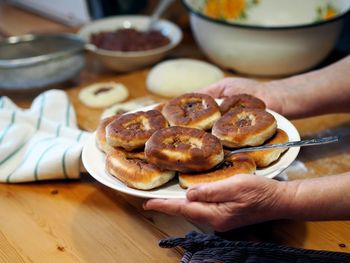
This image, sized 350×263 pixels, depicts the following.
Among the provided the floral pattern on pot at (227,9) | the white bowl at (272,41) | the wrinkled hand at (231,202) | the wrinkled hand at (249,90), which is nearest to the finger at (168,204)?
the wrinkled hand at (231,202)

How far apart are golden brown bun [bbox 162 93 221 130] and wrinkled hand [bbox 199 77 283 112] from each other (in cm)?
11

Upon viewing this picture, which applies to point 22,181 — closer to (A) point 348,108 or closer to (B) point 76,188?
(B) point 76,188

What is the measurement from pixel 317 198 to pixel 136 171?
0.89 feet

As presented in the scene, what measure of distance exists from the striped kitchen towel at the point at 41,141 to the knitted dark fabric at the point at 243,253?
317mm

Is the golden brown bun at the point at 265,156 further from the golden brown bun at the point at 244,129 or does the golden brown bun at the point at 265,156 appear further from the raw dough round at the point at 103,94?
the raw dough round at the point at 103,94

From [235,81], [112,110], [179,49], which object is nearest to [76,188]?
[112,110]

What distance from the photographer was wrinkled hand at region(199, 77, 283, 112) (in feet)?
3.20

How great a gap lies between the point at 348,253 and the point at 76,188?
510 mm

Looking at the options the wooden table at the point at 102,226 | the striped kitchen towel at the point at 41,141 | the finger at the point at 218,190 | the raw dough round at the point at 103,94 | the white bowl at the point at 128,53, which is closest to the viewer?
the finger at the point at 218,190

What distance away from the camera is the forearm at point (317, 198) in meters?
0.71

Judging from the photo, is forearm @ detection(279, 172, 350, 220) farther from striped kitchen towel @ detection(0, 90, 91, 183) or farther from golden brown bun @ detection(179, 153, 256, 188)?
striped kitchen towel @ detection(0, 90, 91, 183)

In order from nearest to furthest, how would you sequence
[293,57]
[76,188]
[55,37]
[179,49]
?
[76,188], [293,57], [55,37], [179,49]

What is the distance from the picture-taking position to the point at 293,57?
128 cm

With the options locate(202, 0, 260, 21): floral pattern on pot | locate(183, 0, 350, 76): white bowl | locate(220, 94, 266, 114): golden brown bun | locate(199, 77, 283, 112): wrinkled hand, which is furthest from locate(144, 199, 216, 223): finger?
locate(202, 0, 260, 21): floral pattern on pot
